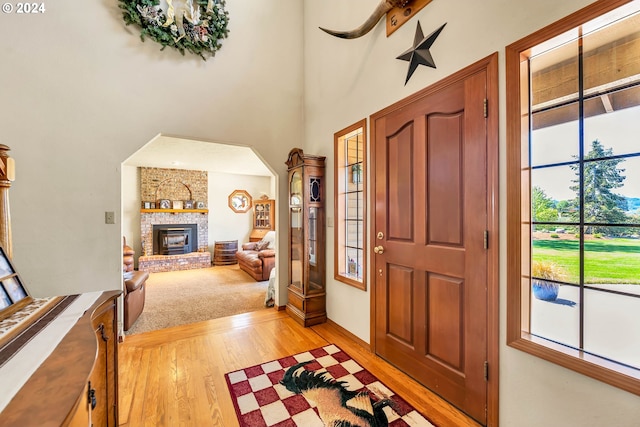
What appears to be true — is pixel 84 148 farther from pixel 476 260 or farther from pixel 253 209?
pixel 253 209

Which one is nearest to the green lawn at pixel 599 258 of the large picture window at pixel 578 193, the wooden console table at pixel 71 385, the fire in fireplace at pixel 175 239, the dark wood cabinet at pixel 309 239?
the large picture window at pixel 578 193

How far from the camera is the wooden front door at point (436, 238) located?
1529 mm

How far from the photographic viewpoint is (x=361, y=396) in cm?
177

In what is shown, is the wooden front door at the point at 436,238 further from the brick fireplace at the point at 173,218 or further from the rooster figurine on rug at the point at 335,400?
the brick fireplace at the point at 173,218

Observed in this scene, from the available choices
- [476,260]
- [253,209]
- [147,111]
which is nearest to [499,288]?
Answer: [476,260]

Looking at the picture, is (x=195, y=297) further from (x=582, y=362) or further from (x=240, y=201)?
(x=582, y=362)

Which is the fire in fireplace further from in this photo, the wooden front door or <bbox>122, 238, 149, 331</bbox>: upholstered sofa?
the wooden front door

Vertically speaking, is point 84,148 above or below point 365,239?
above

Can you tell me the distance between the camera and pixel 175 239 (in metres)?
6.75

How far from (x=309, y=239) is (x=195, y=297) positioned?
244 cm

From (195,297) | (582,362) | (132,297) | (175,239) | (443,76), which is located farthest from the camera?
(175,239)

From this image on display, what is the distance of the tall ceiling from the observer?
14.9 feet

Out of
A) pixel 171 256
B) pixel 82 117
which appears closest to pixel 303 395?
pixel 82 117

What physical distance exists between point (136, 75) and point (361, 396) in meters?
3.67
